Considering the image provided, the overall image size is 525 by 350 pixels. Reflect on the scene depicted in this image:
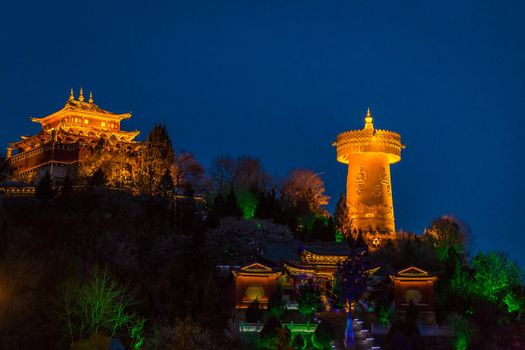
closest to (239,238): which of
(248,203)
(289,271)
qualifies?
(289,271)

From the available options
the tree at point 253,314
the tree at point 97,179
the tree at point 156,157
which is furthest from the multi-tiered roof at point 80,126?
the tree at point 253,314

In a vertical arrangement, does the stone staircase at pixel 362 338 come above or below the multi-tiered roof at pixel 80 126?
below

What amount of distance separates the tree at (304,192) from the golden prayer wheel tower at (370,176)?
2.70 m

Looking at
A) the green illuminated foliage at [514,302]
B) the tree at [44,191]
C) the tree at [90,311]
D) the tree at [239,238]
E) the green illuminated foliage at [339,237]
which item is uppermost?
the tree at [44,191]

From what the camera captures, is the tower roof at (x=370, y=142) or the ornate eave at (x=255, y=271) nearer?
the ornate eave at (x=255, y=271)

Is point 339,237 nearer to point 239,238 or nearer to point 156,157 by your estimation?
point 239,238

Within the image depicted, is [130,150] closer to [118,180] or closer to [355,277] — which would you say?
[118,180]

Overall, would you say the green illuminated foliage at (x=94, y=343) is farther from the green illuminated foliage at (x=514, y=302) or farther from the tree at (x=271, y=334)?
the green illuminated foliage at (x=514, y=302)

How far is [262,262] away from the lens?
4494cm

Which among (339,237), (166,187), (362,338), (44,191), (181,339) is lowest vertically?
(181,339)

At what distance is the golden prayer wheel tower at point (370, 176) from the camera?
5959 centimetres

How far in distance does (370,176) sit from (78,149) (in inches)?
782

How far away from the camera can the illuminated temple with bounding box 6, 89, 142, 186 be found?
2131 inches

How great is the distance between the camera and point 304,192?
63.3m
